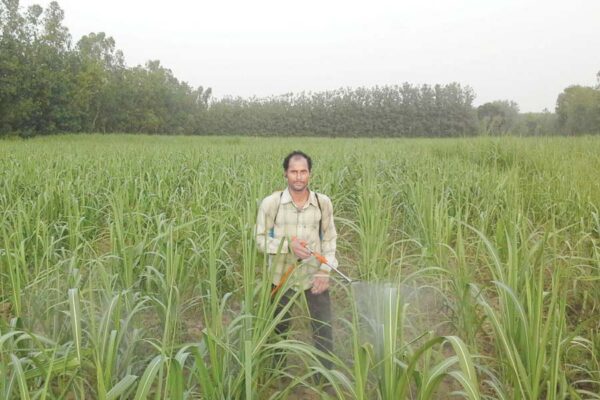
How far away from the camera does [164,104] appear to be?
39.7 m

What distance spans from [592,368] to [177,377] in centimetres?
192

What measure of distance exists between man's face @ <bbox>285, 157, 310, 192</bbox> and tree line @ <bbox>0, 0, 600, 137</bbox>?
430 inches

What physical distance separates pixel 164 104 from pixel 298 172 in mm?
40178

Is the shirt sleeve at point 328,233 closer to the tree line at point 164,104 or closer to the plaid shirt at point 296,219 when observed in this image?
the plaid shirt at point 296,219

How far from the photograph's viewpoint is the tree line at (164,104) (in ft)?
86.0

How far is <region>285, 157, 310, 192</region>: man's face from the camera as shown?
2322 mm

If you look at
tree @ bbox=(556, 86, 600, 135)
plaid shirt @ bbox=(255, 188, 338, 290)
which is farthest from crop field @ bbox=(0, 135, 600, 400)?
tree @ bbox=(556, 86, 600, 135)

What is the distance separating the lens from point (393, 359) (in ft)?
4.50

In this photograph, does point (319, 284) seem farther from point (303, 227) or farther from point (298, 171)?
point (298, 171)

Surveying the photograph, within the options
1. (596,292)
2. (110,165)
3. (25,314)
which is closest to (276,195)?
(25,314)

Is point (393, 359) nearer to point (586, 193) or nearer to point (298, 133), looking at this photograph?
point (586, 193)

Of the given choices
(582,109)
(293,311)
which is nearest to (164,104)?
(582,109)

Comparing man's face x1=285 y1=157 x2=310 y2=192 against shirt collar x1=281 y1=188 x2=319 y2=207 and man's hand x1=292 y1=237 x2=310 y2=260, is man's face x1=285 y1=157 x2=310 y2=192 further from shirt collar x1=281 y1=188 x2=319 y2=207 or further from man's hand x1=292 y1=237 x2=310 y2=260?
man's hand x1=292 y1=237 x2=310 y2=260

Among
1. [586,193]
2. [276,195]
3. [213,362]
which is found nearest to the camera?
[213,362]
